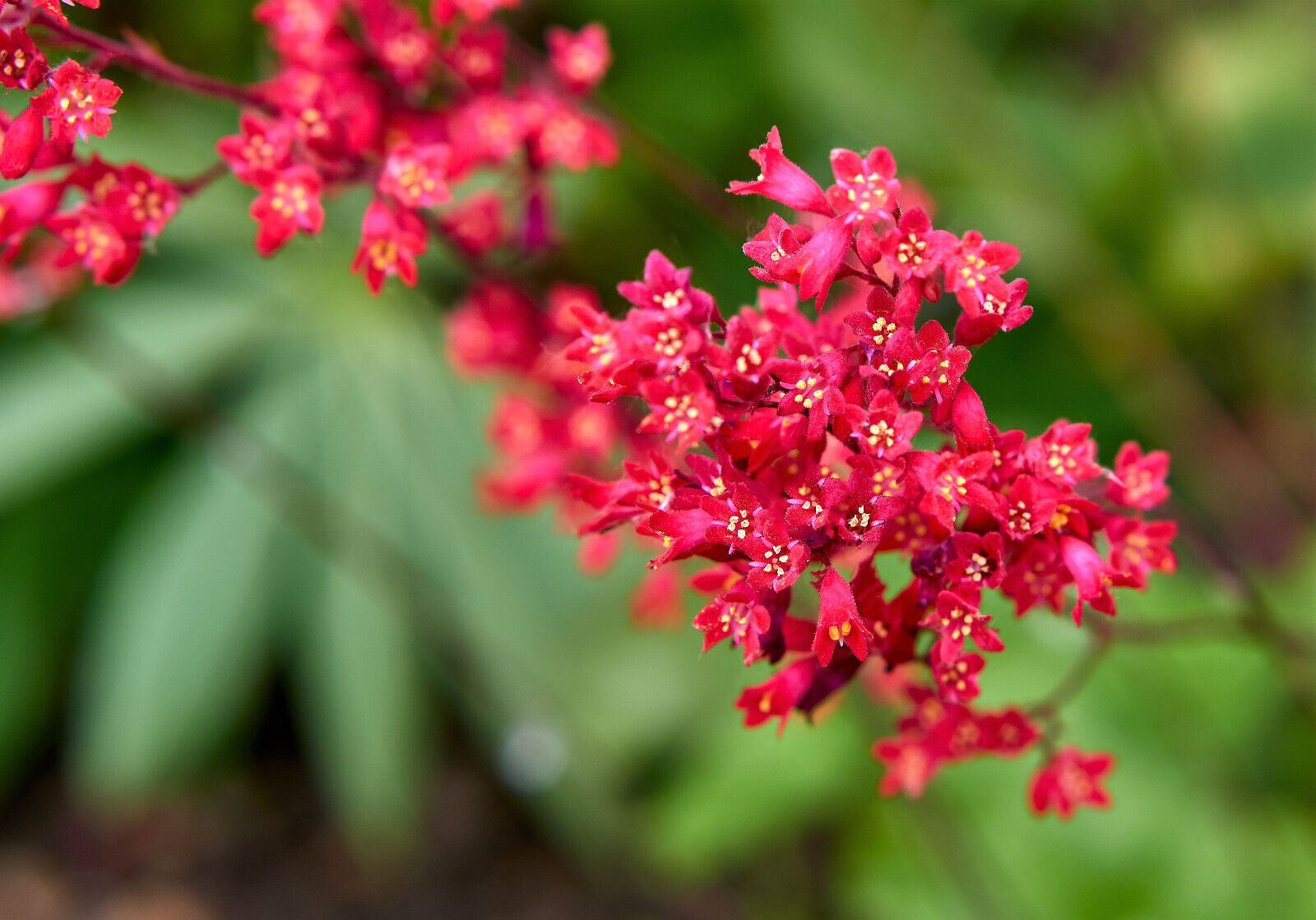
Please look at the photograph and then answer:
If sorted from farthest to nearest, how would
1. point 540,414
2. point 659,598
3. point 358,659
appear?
point 358,659 → point 659,598 → point 540,414

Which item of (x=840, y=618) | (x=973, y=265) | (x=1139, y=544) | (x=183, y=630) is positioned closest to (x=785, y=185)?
(x=973, y=265)

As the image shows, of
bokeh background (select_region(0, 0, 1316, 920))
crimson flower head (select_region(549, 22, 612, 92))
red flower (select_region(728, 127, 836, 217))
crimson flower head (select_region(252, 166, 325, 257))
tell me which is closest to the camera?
red flower (select_region(728, 127, 836, 217))

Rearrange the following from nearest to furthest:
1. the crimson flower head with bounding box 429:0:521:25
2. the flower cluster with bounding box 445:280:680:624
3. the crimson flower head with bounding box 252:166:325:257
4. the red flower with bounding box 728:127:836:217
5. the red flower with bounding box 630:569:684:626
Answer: the red flower with bounding box 728:127:836:217
the crimson flower head with bounding box 252:166:325:257
the crimson flower head with bounding box 429:0:521:25
the flower cluster with bounding box 445:280:680:624
the red flower with bounding box 630:569:684:626

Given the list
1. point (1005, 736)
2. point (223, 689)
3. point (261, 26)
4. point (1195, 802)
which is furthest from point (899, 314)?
point (261, 26)

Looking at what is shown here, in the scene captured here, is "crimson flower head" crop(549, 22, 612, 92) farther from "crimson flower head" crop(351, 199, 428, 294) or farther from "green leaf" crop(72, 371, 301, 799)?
"green leaf" crop(72, 371, 301, 799)

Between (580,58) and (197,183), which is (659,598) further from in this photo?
(197,183)

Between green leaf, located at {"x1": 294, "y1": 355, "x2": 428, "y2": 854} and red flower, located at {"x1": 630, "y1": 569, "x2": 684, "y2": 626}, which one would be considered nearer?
red flower, located at {"x1": 630, "y1": 569, "x2": 684, "y2": 626}

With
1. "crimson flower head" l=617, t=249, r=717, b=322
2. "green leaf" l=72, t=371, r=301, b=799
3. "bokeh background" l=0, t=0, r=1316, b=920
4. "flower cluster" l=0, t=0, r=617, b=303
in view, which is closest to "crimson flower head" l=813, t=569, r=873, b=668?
"crimson flower head" l=617, t=249, r=717, b=322

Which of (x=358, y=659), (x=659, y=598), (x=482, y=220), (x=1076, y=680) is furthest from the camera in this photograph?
(x=358, y=659)
